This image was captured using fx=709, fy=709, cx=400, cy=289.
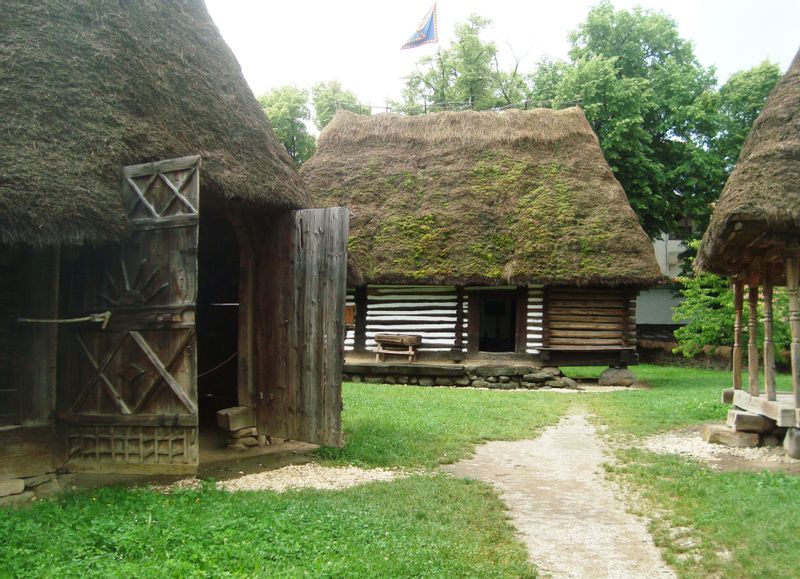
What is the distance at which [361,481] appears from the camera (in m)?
7.94

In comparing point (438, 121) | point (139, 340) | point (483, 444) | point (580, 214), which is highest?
point (438, 121)

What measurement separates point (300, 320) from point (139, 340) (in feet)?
7.95

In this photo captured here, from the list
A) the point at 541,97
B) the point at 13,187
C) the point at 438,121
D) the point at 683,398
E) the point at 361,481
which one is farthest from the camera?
the point at 541,97

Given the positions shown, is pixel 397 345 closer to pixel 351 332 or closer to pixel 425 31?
pixel 351 332

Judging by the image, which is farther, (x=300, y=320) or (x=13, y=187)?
(x=300, y=320)

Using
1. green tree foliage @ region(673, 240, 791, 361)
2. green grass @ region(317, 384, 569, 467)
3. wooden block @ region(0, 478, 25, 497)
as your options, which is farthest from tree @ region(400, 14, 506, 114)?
wooden block @ region(0, 478, 25, 497)

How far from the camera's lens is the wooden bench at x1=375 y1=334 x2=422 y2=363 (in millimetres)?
19906

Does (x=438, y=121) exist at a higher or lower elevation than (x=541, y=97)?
lower

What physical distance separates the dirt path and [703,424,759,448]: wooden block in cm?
162

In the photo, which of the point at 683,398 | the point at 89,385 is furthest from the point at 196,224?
the point at 683,398

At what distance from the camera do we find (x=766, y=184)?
876 centimetres

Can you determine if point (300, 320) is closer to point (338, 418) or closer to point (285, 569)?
point (338, 418)

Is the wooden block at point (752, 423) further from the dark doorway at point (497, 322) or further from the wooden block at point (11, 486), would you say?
the dark doorway at point (497, 322)

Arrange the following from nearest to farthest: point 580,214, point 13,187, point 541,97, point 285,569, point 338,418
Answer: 1. point 285,569
2. point 13,187
3. point 338,418
4. point 580,214
5. point 541,97
